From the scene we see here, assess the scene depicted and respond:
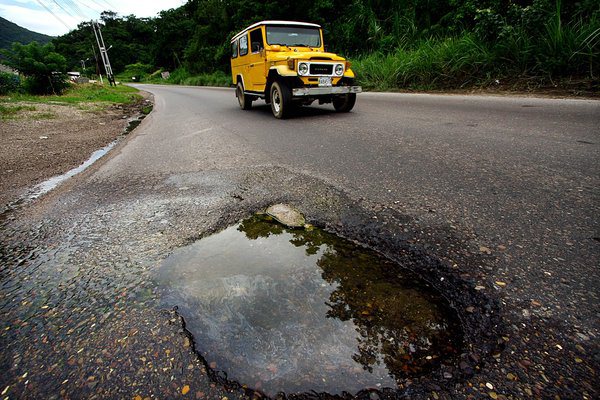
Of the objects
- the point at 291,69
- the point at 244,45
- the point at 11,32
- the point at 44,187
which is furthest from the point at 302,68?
the point at 11,32

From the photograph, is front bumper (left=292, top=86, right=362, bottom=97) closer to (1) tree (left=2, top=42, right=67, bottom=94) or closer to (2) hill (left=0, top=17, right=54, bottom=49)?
(1) tree (left=2, top=42, right=67, bottom=94)

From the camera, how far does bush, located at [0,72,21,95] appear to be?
14.2 m

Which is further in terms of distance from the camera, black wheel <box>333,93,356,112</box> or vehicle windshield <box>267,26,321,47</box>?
vehicle windshield <box>267,26,321,47</box>

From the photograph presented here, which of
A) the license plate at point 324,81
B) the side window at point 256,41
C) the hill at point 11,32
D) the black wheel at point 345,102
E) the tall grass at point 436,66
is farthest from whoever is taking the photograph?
the hill at point 11,32

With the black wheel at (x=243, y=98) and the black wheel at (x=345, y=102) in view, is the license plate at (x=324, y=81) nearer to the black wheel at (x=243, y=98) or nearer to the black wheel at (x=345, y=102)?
the black wheel at (x=345, y=102)

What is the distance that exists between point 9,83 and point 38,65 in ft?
5.62

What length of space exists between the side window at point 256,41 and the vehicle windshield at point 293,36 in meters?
0.22

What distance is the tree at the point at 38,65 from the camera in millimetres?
14289

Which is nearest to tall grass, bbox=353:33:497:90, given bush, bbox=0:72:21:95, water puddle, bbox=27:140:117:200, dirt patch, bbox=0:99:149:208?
dirt patch, bbox=0:99:149:208

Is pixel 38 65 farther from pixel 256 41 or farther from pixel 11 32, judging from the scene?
pixel 11 32

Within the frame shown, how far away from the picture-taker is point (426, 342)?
45.0 inches

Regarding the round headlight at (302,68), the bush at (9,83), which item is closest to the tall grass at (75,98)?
the bush at (9,83)

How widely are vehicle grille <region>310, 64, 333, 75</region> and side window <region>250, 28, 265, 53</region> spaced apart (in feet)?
5.03

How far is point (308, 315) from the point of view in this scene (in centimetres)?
127
